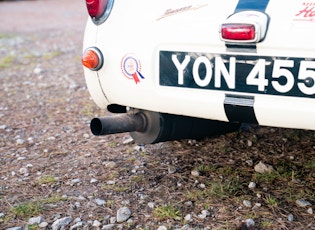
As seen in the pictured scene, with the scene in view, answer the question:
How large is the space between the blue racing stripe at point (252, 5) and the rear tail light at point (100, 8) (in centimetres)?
68

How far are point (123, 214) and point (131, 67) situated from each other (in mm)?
692

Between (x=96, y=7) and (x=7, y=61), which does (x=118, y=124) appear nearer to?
(x=96, y=7)

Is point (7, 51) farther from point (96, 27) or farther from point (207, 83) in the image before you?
point (207, 83)

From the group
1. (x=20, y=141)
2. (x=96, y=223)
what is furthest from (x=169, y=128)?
(x=20, y=141)

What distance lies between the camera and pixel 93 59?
8.63ft

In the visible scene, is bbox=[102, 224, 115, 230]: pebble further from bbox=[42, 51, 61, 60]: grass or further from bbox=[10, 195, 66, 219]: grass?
bbox=[42, 51, 61, 60]: grass

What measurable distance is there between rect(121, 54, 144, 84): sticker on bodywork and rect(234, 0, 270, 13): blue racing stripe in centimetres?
54

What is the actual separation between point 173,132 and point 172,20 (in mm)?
681

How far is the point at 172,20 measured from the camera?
8.01ft

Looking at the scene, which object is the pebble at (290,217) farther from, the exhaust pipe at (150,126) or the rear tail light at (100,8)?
the rear tail light at (100,8)

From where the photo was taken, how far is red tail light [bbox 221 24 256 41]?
2.16 metres

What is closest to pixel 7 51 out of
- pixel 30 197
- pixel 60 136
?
pixel 60 136

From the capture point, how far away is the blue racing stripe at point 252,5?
86.7 inches

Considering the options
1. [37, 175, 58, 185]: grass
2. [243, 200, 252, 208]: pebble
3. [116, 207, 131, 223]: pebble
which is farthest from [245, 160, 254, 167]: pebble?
[37, 175, 58, 185]: grass
